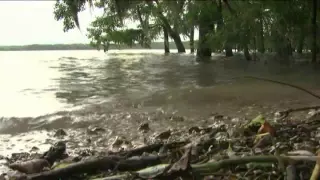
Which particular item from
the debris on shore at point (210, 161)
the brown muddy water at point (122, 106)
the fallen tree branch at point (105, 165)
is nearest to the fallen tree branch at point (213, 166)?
the debris on shore at point (210, 161)

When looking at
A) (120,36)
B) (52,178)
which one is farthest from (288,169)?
(120,36)

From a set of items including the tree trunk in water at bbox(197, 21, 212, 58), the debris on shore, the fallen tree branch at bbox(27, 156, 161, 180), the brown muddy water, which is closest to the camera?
the debris on shore

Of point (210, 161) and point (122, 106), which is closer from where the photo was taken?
point (210, 161)

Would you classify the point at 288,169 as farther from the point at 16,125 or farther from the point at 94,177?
the point at 16,125

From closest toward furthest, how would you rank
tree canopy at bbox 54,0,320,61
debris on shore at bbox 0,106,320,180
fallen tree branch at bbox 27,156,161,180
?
debris on shore at bbox 0,106,320,180 < fallen tree branch at bbox 27,156,161,180 < tree canopy at bbox 54,0,320,61

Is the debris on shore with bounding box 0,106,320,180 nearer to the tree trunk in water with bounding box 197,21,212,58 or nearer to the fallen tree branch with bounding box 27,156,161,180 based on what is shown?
the fallen tree branch with bounding box 27,156,161,180

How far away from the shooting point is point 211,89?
11898mm

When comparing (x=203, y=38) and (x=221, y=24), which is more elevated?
(x=221, y=24)

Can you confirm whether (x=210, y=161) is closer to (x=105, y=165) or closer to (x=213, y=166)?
(x=213, y=166)

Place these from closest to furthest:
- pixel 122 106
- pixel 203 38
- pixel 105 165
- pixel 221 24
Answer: pixel 105 165 → pixel 122 106 → pixel 221 24 → pixel 203 38

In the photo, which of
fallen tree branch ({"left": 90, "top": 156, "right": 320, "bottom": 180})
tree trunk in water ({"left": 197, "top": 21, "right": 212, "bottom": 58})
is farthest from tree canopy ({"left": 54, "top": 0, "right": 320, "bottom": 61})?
fallen tree branch ({"left": 90, "top": 156, "right": 320, "bottom": 180})

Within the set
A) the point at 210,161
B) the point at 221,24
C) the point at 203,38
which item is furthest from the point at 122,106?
the point at 203,38

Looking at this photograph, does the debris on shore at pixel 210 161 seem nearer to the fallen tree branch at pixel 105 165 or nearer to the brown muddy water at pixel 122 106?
the fallen tree branch at pixel 105 165

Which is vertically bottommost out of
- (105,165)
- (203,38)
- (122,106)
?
(122,106)
